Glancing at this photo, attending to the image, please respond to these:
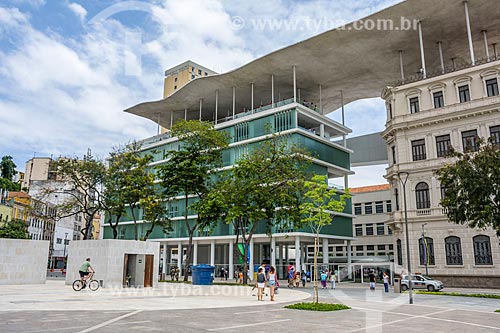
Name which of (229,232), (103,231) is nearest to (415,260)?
(229,232)

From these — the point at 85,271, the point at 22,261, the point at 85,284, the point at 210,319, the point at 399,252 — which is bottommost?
the point at 210,319

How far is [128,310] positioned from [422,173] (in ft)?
115

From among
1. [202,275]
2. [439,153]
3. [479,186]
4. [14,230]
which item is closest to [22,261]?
[202,275]

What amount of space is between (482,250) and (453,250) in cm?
243

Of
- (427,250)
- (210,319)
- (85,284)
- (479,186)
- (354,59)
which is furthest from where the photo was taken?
(354,59)

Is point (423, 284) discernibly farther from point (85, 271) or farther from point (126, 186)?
point (126, 186)

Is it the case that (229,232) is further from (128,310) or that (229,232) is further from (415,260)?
(128,310)

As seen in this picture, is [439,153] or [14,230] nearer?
A: [439,153]

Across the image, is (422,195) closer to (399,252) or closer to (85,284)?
(399,252)

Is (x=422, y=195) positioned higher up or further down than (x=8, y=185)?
further down

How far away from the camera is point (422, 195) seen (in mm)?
42000

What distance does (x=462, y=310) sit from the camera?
696 inches

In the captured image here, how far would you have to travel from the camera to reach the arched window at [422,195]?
136ft

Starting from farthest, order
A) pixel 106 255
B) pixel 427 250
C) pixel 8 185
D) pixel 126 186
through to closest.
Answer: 1. pixel 8 185
2. pixel 126 186
3. pixel 427 250
4. pixel 106 255
